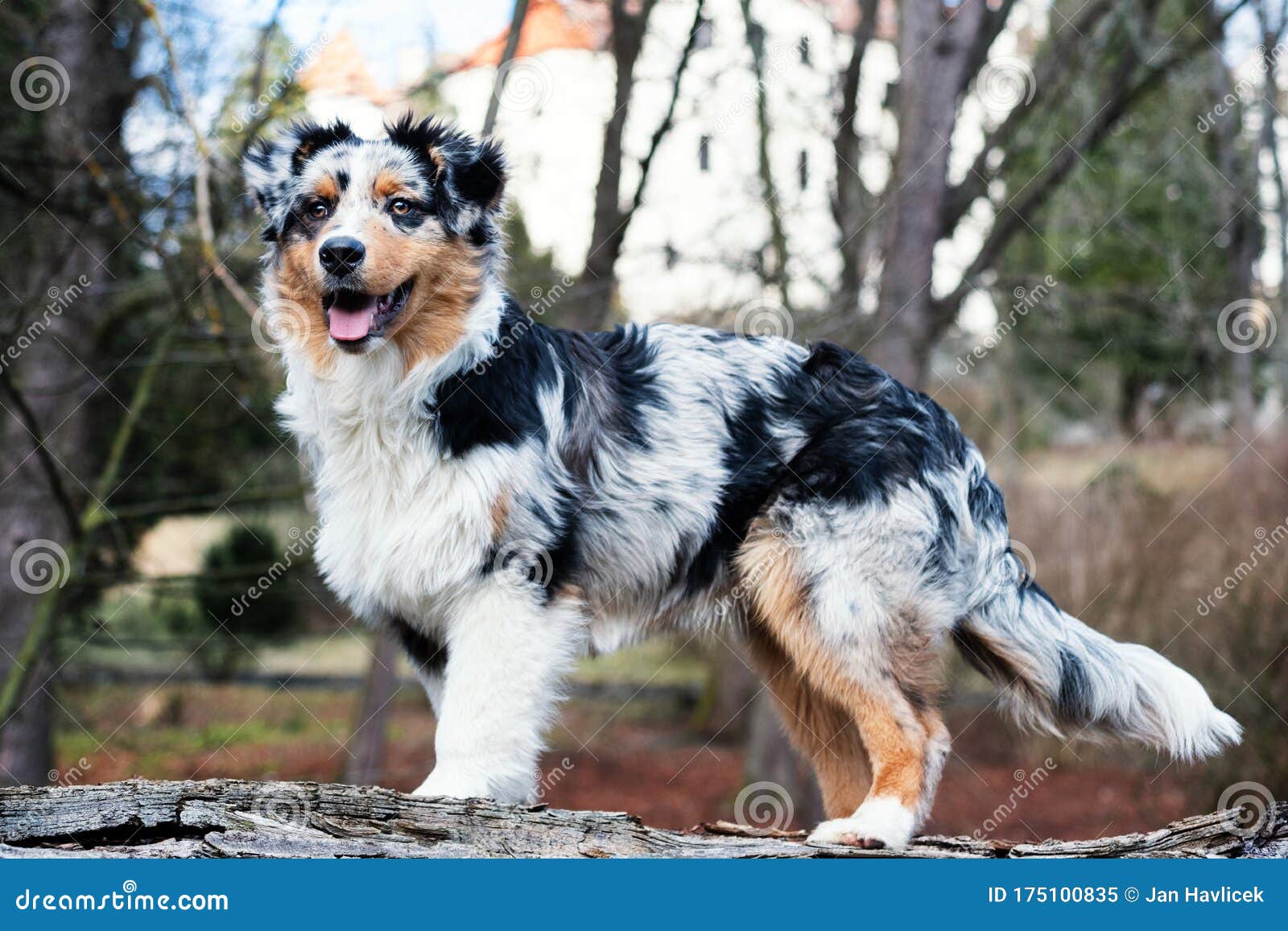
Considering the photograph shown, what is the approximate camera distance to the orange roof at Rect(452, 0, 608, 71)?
9.27 metres

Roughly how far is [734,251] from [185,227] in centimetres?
459

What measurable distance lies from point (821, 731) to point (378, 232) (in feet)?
9.06

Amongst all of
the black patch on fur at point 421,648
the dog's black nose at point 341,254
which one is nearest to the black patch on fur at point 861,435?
the black patch on fur at point 421,648

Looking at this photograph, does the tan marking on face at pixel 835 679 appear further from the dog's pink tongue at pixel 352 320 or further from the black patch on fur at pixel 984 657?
the dog's pink tongue at pixel 352 320

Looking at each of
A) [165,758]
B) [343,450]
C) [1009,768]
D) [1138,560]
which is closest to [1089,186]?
[1138,560]

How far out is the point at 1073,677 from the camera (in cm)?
473

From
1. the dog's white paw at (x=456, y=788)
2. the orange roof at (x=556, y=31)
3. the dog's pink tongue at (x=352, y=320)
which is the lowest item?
the dog's white paw at (x=456, y=788)

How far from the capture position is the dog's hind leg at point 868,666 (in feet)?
14.7

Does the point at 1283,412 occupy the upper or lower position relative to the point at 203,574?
upper

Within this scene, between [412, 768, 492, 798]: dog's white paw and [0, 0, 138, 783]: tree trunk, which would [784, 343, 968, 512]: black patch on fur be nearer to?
[412, 768, 492, 798]: dog's white paw

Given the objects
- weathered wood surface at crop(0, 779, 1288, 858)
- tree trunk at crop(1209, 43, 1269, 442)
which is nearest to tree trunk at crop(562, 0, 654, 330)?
weathered wood surface at crop(0, 779, 1288, 858)

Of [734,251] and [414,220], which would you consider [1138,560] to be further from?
[414,220]

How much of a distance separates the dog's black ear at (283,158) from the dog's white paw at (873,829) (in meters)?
3.14

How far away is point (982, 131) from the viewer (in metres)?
10.6
